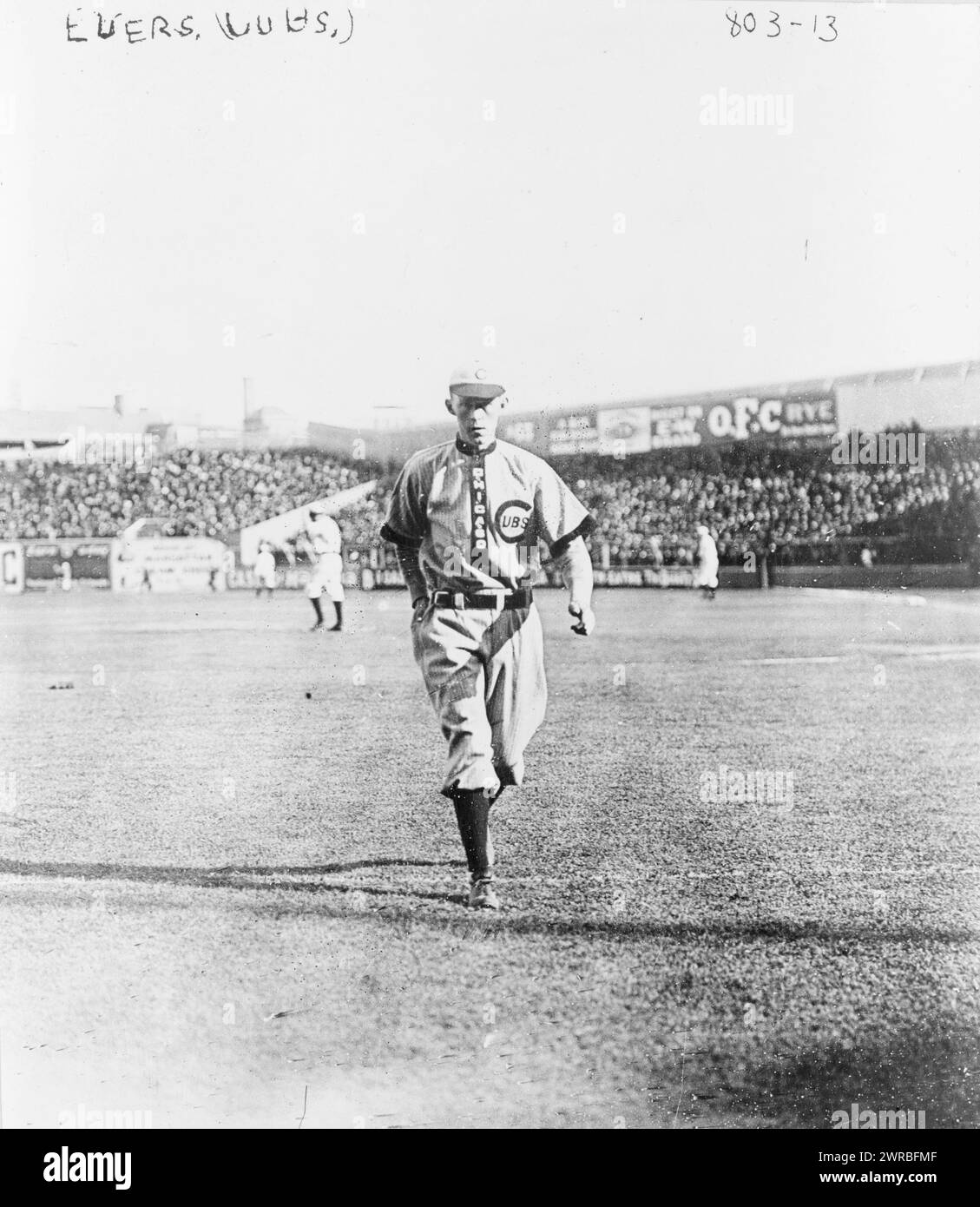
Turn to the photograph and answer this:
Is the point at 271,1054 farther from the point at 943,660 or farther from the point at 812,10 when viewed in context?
the point at 943,660

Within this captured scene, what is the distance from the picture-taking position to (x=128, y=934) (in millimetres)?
3395

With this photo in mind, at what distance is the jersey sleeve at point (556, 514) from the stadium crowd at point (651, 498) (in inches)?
35.7

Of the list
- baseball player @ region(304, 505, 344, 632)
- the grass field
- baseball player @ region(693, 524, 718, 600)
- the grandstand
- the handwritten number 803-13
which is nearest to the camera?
the grass field

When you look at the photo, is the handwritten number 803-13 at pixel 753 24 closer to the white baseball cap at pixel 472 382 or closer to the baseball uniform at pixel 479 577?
the white baseball cap at pixel 472 382

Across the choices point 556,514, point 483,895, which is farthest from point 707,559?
point 483,895

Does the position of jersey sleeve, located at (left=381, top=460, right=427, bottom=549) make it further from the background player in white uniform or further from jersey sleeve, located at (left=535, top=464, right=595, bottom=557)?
the background player in white uniform

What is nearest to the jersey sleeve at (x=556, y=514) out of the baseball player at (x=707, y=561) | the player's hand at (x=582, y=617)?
the player's hand at (x=582, y=617)

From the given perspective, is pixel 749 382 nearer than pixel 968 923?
No

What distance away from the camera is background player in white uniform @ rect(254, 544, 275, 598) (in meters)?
16.6

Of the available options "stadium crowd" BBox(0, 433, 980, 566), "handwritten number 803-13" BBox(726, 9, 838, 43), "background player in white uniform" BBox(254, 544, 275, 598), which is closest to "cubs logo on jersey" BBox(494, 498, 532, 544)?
"stadium crowd" BBox(0, 433, 980, 566)

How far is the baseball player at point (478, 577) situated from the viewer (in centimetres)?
352

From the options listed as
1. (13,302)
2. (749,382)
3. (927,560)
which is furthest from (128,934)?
(927,560)

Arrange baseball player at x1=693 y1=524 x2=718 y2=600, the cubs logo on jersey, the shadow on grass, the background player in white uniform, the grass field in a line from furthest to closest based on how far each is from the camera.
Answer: the background player in white uniform → baseball player at x1=693 y1=524 x2=718 y2=600 → the cubs logo on jersey → the shadow on grass → the grass field
